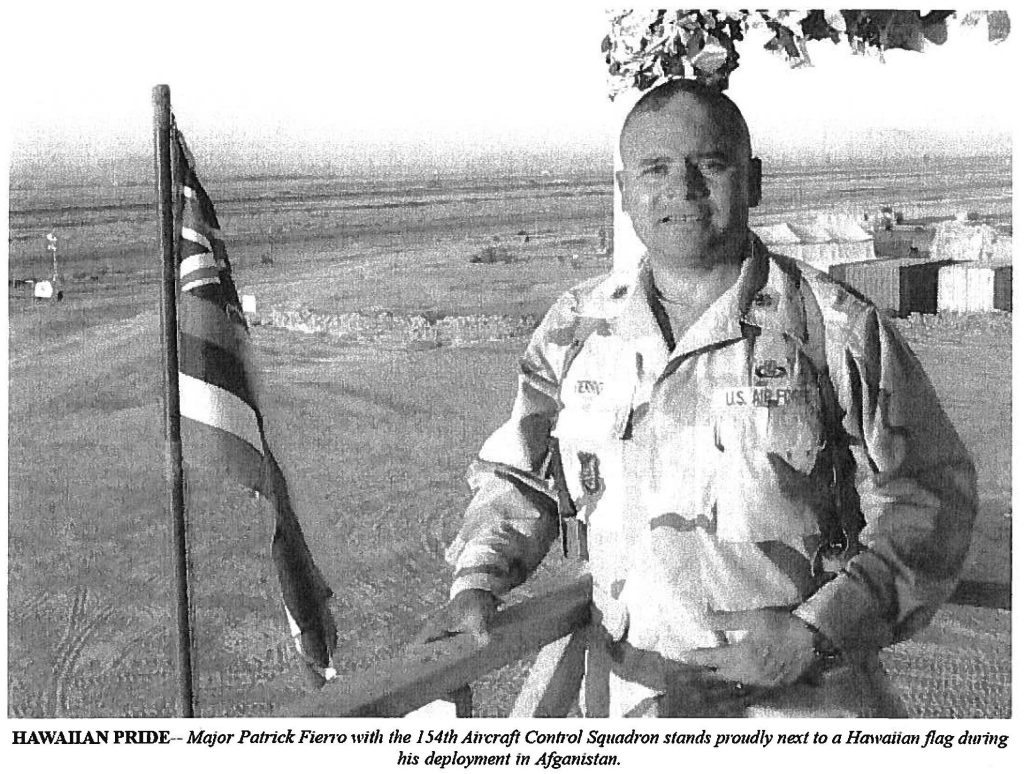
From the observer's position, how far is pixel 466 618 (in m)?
2.22

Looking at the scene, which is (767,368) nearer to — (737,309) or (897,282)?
(737,309)

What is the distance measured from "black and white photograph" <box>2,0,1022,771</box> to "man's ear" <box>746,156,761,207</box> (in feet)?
0.05

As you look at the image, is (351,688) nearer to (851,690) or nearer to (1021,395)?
(851,690)

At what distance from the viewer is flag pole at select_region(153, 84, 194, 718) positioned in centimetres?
215

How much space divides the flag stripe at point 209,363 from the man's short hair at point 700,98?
817 mm

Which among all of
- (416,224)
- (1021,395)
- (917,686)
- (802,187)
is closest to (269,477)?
(416,224)

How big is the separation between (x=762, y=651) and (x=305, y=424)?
902 mm

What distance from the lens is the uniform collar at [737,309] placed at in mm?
2178

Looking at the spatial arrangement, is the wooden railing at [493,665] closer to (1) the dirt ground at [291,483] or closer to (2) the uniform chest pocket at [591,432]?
(1) the dirt ground at [291,483]

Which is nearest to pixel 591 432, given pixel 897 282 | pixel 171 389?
pixel 897 282

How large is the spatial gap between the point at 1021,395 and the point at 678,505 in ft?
2.26

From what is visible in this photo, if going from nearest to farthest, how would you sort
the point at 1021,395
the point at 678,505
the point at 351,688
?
the point at 351,688 < the point at 678,505 < the point at 1021,395

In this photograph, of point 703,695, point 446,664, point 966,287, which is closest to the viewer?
point 446,664
